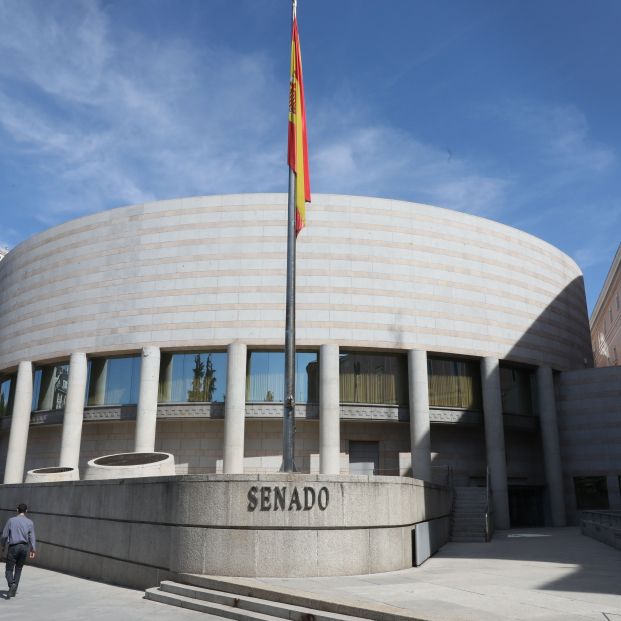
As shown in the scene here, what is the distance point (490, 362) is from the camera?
3356 centimetres

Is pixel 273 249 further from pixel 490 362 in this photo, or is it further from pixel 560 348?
pixel 560 348

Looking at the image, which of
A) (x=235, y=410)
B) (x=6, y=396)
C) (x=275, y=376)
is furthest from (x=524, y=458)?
(x=6, y=396)

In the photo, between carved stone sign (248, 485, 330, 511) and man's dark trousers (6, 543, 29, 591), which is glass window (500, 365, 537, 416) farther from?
man's dark trousers (6, 543, 29, 591)

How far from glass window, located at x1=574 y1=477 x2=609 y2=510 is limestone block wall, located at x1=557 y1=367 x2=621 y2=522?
35 centimetres

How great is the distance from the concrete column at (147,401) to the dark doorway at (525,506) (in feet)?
65.8

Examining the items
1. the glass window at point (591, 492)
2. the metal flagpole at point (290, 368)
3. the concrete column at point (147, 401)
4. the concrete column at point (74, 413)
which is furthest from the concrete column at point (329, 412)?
the metal flagpole at point (290, 368)

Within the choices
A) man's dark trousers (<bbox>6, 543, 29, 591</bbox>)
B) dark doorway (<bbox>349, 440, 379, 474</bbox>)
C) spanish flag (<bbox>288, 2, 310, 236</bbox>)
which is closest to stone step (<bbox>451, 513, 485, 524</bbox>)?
dark doorway (<bbox>349, 440, 379, 474</bbox>)

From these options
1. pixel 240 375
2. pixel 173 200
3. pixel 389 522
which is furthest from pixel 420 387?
pixel 389 522

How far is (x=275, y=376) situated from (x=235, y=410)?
2.82 metres

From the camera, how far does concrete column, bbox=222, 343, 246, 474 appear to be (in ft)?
97.4

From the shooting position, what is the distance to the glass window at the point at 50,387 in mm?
35250

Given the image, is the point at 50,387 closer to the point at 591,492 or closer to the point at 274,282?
the point at 274,282

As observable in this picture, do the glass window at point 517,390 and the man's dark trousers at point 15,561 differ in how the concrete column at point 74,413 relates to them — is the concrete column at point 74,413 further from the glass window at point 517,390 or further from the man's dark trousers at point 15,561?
the glass window at point 517,390

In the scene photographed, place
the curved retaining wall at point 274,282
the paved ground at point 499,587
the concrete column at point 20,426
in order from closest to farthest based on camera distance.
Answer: the paved ground at point 499,587
the curved retaining wall at point 274,282
the concrete column at point 20,426
